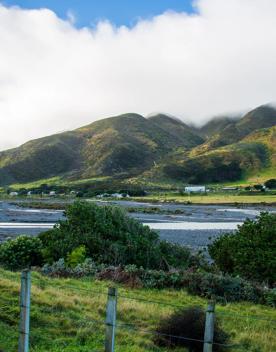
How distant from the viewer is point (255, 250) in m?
23.4

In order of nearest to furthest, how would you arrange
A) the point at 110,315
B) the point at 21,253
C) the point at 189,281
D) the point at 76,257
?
the point at 110,315 < the point at 189,281 < the point at 76,257 < the point at 21,253

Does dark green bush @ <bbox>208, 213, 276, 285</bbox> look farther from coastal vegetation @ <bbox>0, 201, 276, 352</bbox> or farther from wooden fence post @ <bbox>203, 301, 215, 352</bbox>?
wooden fence post @ <bbox>203, 301, 215, 352</bbox>

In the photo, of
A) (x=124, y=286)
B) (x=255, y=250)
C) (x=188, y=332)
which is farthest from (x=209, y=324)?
(x=255, y=250)

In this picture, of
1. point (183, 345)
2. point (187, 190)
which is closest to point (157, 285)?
point (183, 345)

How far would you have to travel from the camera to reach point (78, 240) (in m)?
26.4

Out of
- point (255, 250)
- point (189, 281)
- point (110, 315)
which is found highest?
point (110, 315)

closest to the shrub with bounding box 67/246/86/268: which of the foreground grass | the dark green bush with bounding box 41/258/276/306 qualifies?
the dark green bush with bounding box 41/258/276/306

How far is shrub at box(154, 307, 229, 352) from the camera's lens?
11.5 meters

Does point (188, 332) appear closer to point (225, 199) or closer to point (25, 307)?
point (25, 307)

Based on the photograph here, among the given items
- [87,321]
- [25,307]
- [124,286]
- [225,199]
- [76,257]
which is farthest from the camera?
[225,199]

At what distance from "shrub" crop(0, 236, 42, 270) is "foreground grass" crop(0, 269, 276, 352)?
28.2ft

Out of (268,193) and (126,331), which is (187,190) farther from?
(126,331)

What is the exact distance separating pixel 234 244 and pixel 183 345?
13716 millimetres

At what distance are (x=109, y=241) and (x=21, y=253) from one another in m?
4.45
